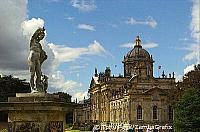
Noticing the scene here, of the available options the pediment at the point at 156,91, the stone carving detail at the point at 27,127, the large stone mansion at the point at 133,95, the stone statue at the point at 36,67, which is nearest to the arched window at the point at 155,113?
the large stone mansion at the point at 133,95

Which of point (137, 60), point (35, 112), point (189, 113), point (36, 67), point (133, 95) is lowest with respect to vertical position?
point (35, 112)

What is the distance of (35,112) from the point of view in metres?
12.7

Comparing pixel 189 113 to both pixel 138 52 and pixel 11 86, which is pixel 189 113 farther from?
pixel 138 52

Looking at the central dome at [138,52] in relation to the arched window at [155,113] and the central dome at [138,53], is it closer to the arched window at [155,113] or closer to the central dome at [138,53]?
the central dome at [138,53]

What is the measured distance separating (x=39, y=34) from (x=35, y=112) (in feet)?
9.00

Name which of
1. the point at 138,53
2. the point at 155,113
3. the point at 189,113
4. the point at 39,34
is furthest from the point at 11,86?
the point at 39,34

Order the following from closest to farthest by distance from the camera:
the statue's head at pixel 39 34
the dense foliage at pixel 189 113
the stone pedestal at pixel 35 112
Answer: the stone pedestal at pixel 35 112 → the statue's head at pixel 39 34 → the dense foliage at pixel 189 113

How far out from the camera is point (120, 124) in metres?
89.1

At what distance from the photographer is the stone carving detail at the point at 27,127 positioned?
12586mm

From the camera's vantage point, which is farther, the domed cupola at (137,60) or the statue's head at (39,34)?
the domed cupola at (137,60)

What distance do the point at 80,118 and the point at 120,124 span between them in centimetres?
5975

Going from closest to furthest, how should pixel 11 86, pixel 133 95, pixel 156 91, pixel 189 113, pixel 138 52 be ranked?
pixel 189 113
pixel 156 91
pixel 133 95
pixel 11 86
pixel 138 52

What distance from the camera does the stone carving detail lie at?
1259 centimetres

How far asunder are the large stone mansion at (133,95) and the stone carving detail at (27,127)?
6651 cm
